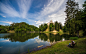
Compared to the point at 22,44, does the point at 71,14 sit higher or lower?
higher

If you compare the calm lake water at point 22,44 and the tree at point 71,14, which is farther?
the tree at point 71,14

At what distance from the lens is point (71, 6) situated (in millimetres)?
25766

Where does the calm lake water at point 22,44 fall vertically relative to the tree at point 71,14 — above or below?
below

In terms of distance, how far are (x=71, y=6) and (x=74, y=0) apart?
153 inches

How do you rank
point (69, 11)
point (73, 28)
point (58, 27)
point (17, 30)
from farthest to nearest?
point (17, 30) → point (58, 27) → point (69, 11) → point (73, 28)

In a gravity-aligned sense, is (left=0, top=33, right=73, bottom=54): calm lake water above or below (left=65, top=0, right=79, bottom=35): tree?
below

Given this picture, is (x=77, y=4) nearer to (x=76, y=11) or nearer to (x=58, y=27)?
(x=76, y=11)

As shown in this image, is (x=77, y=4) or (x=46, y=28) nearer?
(x=77, y=4)

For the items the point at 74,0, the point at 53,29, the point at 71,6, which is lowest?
the point at 53,29

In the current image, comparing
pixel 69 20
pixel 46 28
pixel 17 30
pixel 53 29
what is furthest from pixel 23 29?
pixel 69 20

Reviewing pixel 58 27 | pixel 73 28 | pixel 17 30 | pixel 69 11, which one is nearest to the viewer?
pixel 73 28

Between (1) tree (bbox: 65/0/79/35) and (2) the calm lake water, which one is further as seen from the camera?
(1) tree (bbox: 65/0/79/35)

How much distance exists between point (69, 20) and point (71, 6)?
863 cm

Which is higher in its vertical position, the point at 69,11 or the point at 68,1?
the point at 68,1
